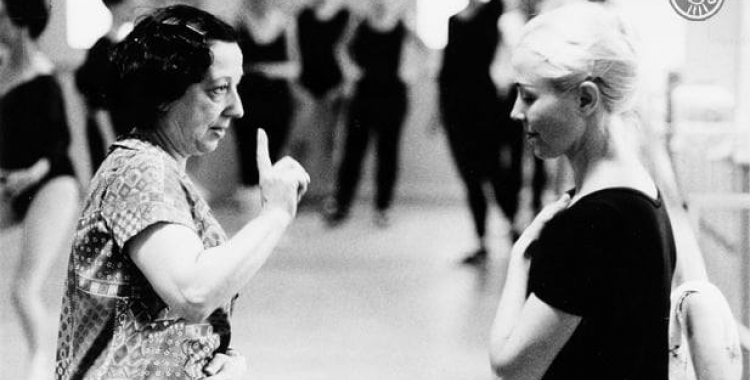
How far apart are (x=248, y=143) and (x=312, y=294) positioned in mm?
964

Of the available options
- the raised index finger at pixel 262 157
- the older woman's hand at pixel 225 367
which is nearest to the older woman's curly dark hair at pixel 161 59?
the raised index finger at pixel 262 157

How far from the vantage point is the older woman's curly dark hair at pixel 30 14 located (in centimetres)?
266

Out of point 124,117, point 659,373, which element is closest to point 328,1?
point 124,117

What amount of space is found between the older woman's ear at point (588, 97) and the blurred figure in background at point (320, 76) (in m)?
1.56

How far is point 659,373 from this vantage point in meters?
1.33

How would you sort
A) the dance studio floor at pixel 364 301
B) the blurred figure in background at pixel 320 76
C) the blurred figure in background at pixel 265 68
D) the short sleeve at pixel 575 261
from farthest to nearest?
the dance studio floor at pixel 364 301 → the blurred figure in background at pixel 320 76 → the blurred figure in background at pixel 265 68 → the short sleeve at pixel 575 261

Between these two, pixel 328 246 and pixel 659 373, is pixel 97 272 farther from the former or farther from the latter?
pixel 328 246

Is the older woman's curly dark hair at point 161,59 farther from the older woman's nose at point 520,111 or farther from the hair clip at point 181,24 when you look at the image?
the older woman's nose at point 520,111

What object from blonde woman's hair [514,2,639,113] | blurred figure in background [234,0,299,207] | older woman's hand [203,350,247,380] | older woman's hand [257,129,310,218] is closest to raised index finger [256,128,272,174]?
older woman's hand [257,129,310,218]

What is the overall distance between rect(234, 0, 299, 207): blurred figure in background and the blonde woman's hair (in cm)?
152

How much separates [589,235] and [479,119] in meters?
2.15

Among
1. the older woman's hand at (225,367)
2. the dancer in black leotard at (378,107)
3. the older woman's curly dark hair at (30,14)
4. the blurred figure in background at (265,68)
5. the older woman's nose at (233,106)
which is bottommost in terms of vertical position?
the dancer in black leotard at (378,107)

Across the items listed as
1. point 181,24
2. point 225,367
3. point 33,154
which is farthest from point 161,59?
point 33,154

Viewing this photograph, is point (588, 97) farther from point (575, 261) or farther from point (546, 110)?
point (575, 261)
